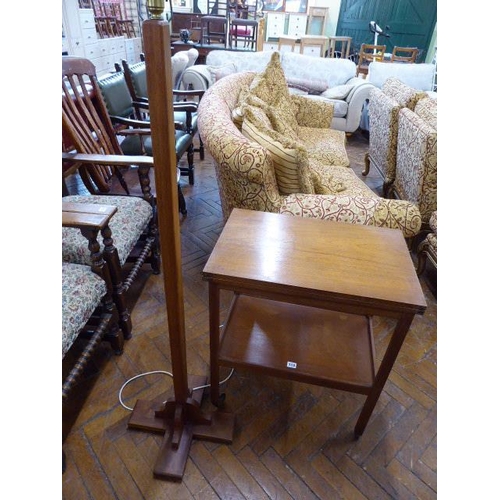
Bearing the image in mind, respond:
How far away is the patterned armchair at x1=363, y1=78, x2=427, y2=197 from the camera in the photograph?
2.49 meters

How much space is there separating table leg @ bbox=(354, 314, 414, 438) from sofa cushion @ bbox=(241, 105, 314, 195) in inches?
32.5

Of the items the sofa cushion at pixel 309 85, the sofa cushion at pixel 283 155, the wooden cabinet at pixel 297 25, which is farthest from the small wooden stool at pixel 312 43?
the sofa cushion at pixel 283 155

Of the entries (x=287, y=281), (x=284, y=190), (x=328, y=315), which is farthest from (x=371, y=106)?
(x=287, y=281)

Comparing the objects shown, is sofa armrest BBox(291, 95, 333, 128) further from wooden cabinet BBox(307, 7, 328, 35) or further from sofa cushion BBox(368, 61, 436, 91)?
wooden cabinet BBox(307, 7, 328, 35)

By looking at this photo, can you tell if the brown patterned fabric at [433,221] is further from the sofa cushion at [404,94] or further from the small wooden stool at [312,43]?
the small wooden stool at [312,43]

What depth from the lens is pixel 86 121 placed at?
2076 millimetres

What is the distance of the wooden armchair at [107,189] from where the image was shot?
1.46m

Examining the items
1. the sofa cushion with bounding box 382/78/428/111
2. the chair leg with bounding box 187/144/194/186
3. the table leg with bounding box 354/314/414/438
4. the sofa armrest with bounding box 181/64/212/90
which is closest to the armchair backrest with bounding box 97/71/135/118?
the chair leg with bounding box 187/144/194/186

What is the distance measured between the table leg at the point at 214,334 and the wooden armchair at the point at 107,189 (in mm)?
535

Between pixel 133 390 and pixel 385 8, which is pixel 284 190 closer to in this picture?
pixel 133 390

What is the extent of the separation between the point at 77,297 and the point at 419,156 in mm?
1948

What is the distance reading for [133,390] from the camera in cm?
141

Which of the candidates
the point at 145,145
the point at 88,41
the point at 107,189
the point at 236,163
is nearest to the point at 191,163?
the point at 145,145
